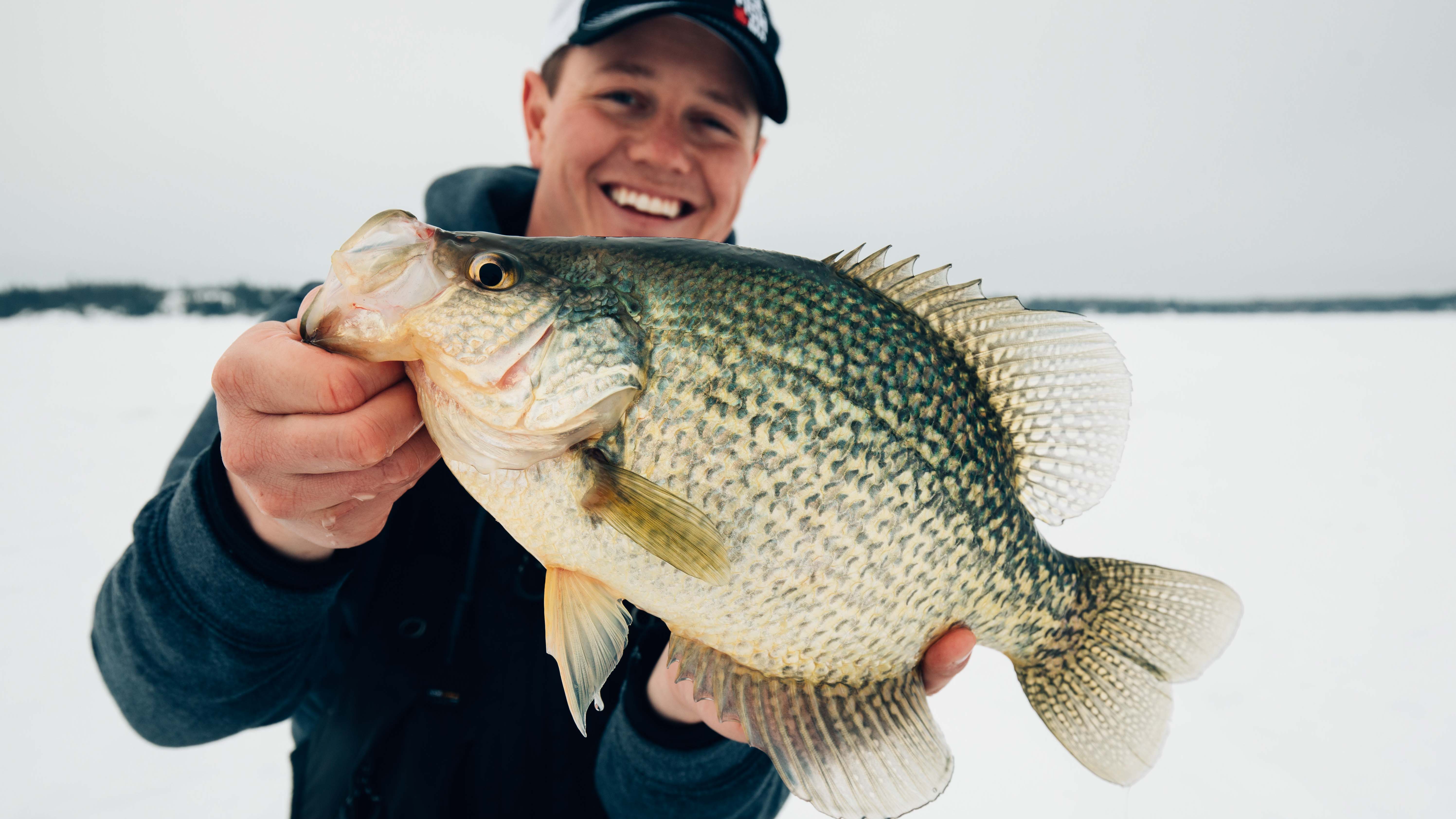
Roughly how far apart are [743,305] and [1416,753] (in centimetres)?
335

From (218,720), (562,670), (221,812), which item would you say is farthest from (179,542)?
(221,812)

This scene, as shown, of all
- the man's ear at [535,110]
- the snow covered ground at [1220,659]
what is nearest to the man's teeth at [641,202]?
the man's ear at [535,110]

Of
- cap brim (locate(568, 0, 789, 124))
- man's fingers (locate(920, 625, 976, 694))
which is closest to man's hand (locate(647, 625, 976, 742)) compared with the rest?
man's fingers (locate(920, 625, 976, 694))

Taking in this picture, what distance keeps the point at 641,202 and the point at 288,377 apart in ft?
4.35

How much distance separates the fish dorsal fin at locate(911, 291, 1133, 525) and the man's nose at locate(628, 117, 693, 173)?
1084 millimetres

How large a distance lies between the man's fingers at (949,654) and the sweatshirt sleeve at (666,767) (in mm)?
707

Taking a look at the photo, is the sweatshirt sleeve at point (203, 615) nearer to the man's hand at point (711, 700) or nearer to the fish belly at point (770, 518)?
the fish belly at point (770, 518)

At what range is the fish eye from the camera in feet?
2.97

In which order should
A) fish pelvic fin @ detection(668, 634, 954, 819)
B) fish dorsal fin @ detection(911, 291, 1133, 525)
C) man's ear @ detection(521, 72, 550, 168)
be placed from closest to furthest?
1. fish pelvic fin @ detection(668, 634, 954, 819)
2. fish dorsal fin @ detection(911, 291, 1133, 525)
3. man's ear @ detection(521, 72, 550, 168)

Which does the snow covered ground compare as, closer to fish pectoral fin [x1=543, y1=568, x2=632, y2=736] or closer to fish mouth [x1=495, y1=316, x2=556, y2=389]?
fish pectoral fin [x1=543, y1=568, x2=632, y2=736]

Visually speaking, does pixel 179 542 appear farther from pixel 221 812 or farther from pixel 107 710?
pixel 107 710

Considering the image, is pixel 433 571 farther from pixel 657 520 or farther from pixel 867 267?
pixel 867 267

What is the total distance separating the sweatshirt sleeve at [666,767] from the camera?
159 centimetres

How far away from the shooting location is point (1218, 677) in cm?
307
